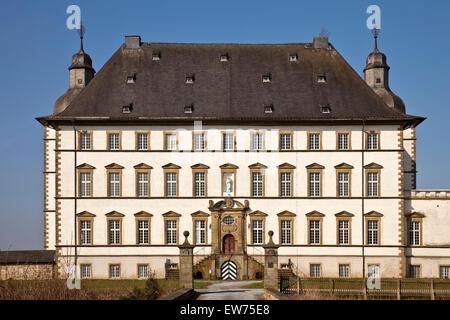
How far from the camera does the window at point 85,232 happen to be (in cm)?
4788

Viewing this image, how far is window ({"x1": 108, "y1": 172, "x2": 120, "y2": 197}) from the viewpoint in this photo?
158 feet

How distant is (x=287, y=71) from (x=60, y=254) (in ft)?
66.4

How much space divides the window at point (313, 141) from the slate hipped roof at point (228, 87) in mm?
1218

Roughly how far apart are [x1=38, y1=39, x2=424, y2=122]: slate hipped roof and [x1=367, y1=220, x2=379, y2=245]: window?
6.96m

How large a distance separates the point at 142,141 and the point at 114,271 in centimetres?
881

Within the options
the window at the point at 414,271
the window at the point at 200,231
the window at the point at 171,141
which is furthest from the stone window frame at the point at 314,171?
the window at the point at 171,141

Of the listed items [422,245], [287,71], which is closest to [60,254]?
[287,71]

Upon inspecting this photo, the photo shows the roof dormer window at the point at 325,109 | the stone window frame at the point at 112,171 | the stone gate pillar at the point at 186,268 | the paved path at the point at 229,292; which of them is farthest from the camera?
the roof dormer window at the point at 325,109

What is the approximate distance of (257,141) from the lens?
4850 centimetres

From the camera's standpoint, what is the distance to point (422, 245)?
48.4 meters

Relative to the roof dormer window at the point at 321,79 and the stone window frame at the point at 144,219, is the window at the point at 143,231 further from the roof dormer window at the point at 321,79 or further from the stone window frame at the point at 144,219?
the roof dormer window at the point at 321,79

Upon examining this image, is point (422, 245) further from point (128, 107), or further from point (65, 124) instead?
point (65, 124)

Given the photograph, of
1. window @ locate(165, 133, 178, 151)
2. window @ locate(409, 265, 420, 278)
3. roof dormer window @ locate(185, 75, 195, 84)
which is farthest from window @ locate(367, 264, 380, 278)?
roof dormer window @ locate(185, 75, 195, 84)

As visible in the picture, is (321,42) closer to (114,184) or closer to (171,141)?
(171,141)
